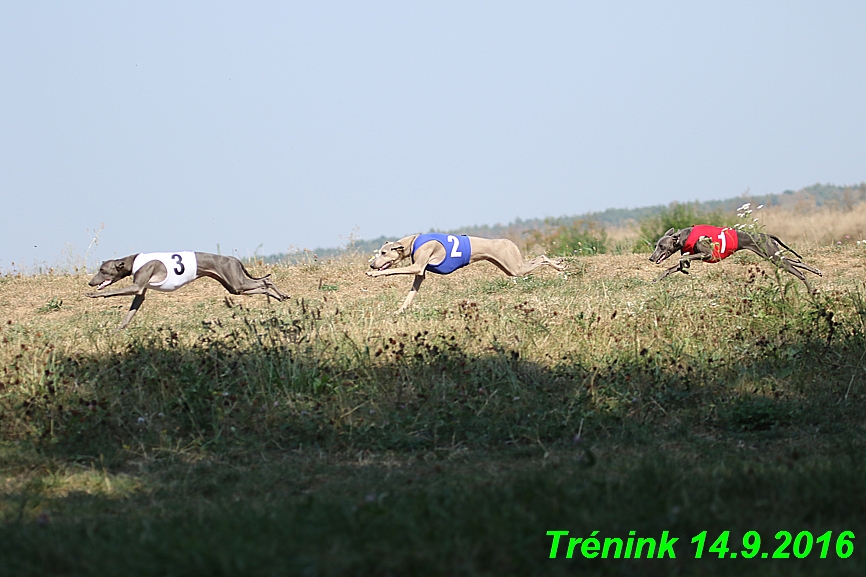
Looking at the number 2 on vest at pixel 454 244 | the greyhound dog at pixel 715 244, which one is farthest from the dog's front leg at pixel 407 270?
the greyhound dog at pixel 715 244

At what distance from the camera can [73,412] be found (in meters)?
6.42

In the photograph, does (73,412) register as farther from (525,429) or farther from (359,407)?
(525,429)

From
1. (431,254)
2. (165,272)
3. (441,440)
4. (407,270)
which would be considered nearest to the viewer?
(441,440)

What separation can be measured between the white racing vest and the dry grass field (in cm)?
74

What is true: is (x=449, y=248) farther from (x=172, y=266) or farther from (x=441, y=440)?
(x=441, y=440)

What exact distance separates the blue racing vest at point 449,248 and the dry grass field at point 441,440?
3.69ft

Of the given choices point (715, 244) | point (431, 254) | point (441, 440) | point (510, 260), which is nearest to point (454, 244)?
point (431, 254)

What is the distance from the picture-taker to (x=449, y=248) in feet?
37.0

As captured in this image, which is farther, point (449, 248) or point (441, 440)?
point (449, 248)

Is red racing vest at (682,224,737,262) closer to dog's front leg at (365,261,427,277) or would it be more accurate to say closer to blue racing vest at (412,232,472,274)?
blue racing vest at (412,232,472,274)

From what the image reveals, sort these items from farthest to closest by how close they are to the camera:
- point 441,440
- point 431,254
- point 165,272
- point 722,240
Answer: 1. point 722,240
2. point 431,254
3. point 165,272
4. point 441,440

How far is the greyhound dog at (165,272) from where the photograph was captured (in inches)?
379

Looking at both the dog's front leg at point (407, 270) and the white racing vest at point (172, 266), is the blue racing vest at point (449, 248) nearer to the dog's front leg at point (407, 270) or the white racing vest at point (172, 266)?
the dog's front leg at point (407, 270)

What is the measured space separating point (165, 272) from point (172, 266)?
0.10 meters
